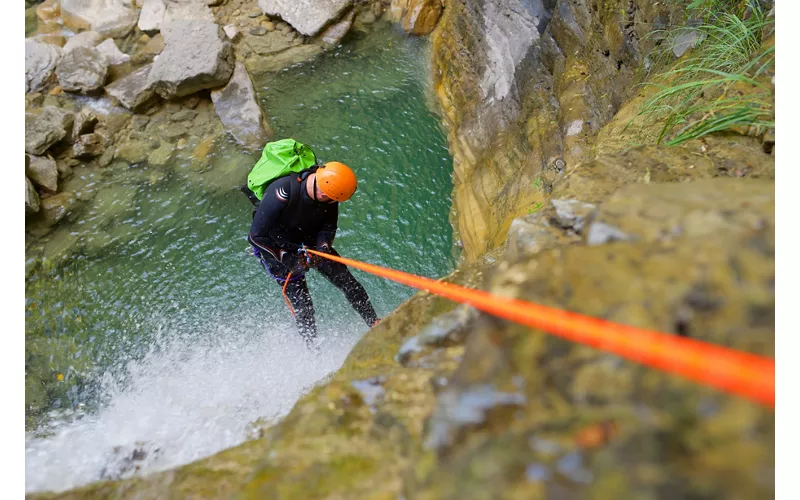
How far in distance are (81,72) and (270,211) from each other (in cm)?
628

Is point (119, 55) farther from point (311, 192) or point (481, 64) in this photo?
point (311, 192)

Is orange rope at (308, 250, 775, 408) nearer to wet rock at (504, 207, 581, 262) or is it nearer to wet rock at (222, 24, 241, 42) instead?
wet rock at (504, 207, 581, 262)

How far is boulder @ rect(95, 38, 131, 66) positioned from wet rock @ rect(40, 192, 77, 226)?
2.94 meters

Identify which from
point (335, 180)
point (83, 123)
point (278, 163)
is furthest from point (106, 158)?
point (335, 180)

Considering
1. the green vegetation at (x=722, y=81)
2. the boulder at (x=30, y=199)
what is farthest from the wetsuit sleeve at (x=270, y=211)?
the boulder at (x=30, y=199)

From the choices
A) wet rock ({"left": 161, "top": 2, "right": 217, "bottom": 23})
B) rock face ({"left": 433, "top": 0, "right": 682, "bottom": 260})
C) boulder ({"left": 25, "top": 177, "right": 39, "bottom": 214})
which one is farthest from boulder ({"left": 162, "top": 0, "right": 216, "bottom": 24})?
rock face ({"left": 433, "top": 0, "right": 682, "bottom": 260})

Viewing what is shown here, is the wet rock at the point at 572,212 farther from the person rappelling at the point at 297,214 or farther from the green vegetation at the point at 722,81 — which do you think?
the person rappelling at the point at 297,214

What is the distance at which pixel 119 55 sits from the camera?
26.3ft

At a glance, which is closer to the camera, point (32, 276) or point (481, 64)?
point (32, 276)

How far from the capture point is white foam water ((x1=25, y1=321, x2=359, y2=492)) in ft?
8.16

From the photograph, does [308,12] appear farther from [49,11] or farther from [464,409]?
[464,409]

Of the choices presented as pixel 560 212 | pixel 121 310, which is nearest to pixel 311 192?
pixel 560 212

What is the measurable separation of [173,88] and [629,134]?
6.49 meters

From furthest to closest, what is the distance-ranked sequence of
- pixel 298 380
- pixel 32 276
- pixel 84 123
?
pixel 84 123 → pixel 32 276 → pixel 298 380
